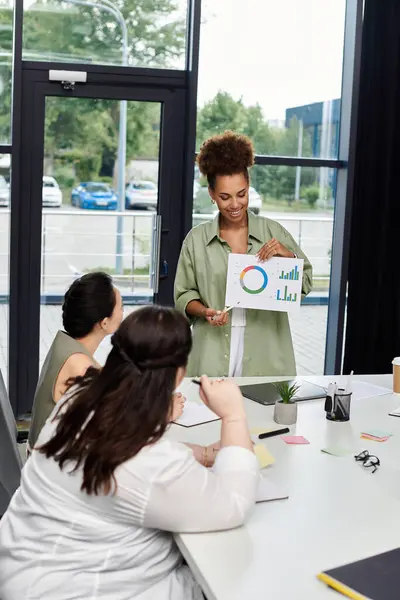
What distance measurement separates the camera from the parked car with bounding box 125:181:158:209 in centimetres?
444

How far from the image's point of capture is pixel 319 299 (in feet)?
15.8

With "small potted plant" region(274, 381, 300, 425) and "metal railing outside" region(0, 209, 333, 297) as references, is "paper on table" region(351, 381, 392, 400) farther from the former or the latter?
"metal railing outside" region(0, 209, 333, 297)

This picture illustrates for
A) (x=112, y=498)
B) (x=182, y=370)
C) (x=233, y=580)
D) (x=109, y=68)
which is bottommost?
(x=233, y=580)

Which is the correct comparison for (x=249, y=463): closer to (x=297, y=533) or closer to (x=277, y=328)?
(x=297, y=533)

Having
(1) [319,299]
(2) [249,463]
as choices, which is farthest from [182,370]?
(1) [319,299]

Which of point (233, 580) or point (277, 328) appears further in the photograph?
point (277, 328)

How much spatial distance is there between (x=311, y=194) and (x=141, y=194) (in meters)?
1.02

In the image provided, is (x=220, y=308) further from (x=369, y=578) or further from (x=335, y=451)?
(x=369, y=578)

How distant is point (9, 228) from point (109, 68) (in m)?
1.00

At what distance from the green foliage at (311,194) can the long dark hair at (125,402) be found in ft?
10.6

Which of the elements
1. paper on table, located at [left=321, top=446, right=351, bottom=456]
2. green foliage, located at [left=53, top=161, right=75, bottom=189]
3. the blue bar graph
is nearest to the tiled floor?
green foliage, located at [left=53, top=161, right=75, bottom=189]

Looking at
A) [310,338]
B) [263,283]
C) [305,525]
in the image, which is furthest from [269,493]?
[310,338]

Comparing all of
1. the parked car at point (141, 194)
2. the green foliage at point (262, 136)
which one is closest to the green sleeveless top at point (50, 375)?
the parked car at point (141, 194)

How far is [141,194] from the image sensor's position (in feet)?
14.6
